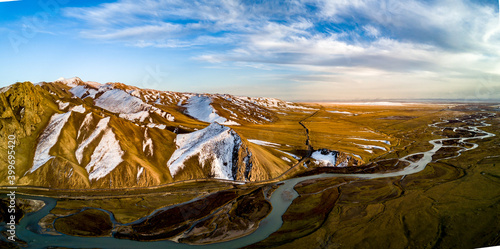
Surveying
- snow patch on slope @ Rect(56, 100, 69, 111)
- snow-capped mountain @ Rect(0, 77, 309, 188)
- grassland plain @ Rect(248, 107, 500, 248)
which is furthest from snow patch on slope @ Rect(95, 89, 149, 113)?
grassland plain @ Rect(248, 107, 500, 248)

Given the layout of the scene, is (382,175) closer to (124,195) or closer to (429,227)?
(429,227)

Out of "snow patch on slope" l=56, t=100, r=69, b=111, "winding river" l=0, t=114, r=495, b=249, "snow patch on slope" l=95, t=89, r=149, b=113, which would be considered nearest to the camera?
"winding river" l=0, t=114, r=495, b=249

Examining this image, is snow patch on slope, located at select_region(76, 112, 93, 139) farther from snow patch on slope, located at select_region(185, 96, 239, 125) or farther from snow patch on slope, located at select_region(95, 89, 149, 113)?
snow patch on slope, located at select_region(185, 96, 239, 125)

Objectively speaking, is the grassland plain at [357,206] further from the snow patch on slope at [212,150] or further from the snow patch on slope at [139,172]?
the snow patch on slope at [212,150]

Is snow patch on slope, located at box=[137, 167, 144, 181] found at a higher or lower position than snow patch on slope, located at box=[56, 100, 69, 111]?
lower

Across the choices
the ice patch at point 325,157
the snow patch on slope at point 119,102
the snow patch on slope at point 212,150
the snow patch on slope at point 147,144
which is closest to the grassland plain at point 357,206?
the snow patch on slope at point 212,150

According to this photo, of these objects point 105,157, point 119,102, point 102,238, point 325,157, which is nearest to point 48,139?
point 105,157
